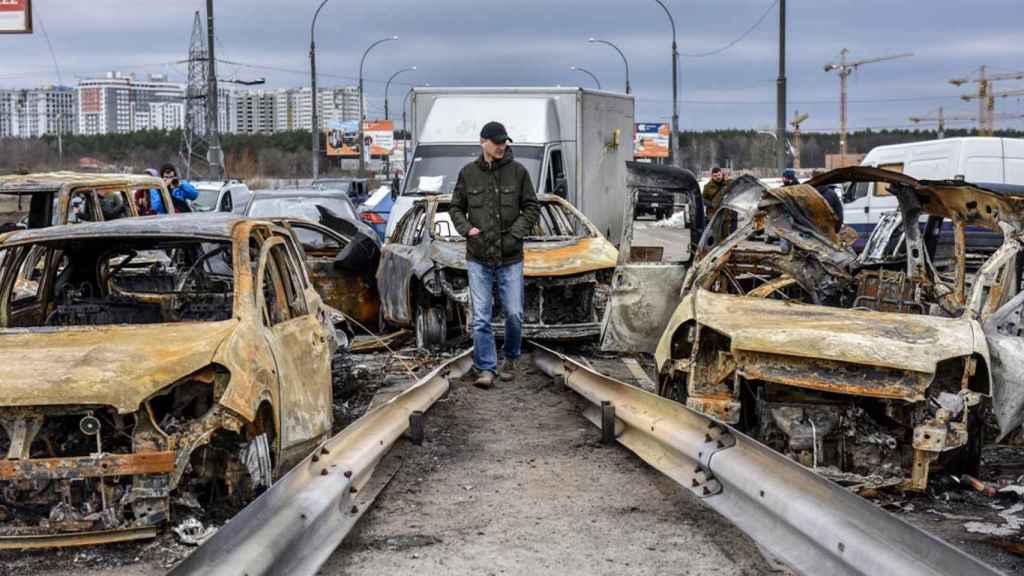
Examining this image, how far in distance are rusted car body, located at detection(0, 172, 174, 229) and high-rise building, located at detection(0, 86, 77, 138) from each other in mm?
126830

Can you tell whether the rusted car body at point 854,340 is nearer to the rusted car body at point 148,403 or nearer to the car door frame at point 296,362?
the car door frame at point 296,362

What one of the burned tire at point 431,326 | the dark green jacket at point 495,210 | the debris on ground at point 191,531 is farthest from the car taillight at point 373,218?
the debris on ground at point 191,531

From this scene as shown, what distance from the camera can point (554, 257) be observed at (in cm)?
1270

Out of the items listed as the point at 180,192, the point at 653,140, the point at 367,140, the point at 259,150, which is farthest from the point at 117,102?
the point at 180,192

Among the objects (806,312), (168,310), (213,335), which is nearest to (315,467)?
(213,335)

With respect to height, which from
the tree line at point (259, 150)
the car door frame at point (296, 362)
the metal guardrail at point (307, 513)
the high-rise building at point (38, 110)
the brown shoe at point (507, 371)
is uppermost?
the high-rise building at point (38, 110)

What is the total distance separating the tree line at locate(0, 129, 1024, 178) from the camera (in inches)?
3971

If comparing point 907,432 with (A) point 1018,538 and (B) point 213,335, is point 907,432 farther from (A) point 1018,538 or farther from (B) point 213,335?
(B) point 213,335

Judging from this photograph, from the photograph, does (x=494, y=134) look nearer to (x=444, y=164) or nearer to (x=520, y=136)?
(x=444, y=164)

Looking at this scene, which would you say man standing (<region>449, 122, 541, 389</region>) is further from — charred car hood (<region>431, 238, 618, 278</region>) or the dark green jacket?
charred car hood (<region>431, 238, 618, 278</region>)

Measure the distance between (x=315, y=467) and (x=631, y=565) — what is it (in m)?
1.46

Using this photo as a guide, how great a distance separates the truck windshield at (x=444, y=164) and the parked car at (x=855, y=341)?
30.1 ft

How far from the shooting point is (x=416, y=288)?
13.0 metres

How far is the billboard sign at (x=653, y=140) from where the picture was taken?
4621 inches
